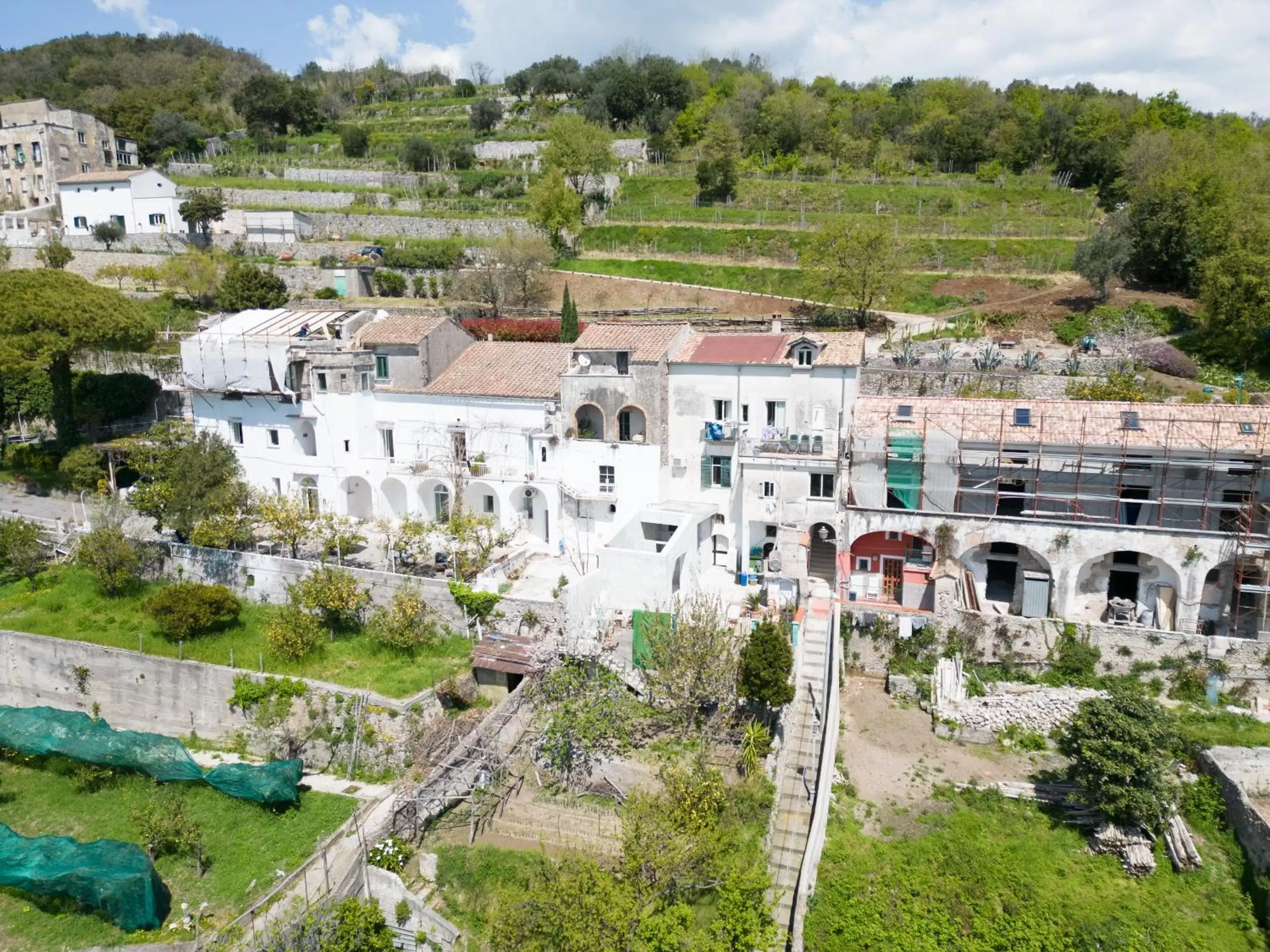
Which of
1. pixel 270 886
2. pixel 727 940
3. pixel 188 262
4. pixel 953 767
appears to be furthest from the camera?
pixel 188 262

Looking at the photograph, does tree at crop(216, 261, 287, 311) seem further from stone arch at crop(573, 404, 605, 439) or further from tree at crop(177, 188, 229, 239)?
stone arch at crop(573, 404, 605, 439)

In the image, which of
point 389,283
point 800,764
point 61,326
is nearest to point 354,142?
point 389,283

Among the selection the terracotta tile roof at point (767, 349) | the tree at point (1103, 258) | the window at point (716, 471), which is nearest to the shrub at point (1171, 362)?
the tree at point (1103, 258)

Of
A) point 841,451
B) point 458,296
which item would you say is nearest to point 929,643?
point 841,451

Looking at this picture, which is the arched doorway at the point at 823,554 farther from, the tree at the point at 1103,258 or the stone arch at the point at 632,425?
the tree at the point at 1103,258

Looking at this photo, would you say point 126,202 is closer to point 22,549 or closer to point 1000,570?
point 22,549

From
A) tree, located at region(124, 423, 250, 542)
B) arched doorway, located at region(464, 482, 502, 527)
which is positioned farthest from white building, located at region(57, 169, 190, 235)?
arched doorway, located at region(464, 482, 502, 527)

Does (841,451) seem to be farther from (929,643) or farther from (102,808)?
(102,808)

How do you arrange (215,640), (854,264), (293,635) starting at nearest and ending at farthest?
(293,635) → (215,640) → (854,264)
